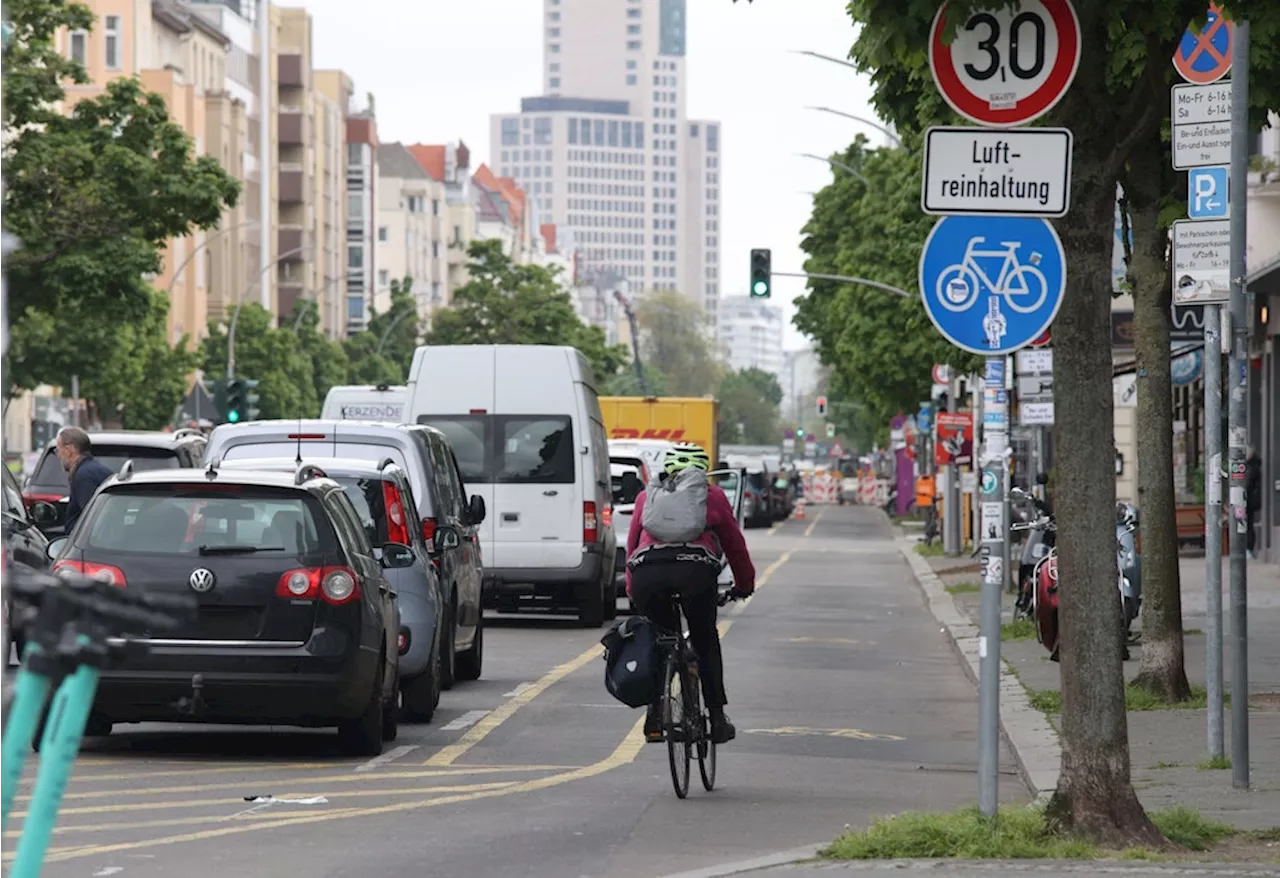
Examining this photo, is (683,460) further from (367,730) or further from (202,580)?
(202,580)

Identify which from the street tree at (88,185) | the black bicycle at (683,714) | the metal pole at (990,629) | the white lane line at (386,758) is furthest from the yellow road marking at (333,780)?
the street tree at (88,185)

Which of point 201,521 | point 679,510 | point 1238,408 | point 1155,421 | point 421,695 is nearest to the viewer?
point 1238,408

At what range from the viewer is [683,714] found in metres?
11.8

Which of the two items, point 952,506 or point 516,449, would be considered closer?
point 516,449

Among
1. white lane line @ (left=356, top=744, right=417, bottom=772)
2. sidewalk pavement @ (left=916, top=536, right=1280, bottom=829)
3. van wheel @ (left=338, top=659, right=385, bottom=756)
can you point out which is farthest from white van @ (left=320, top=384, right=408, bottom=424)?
van wheel @ (left=338, top=659, right=385, bottom=756)

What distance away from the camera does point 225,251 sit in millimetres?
115312

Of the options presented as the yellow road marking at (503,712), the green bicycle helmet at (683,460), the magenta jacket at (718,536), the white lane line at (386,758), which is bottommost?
the yellow road marking at (503,712)

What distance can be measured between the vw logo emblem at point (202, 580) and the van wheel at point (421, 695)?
2.73m

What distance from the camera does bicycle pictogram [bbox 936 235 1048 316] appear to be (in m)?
9.59

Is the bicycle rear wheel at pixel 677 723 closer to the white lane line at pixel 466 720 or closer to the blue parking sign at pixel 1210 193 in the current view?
the blue parking sign at pixel 1210 193

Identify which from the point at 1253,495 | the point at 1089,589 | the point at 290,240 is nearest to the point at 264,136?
the point at 290,240

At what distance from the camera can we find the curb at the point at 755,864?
8844mm

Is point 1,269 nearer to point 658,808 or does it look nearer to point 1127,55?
point 658,808

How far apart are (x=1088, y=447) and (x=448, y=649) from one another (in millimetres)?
8544
